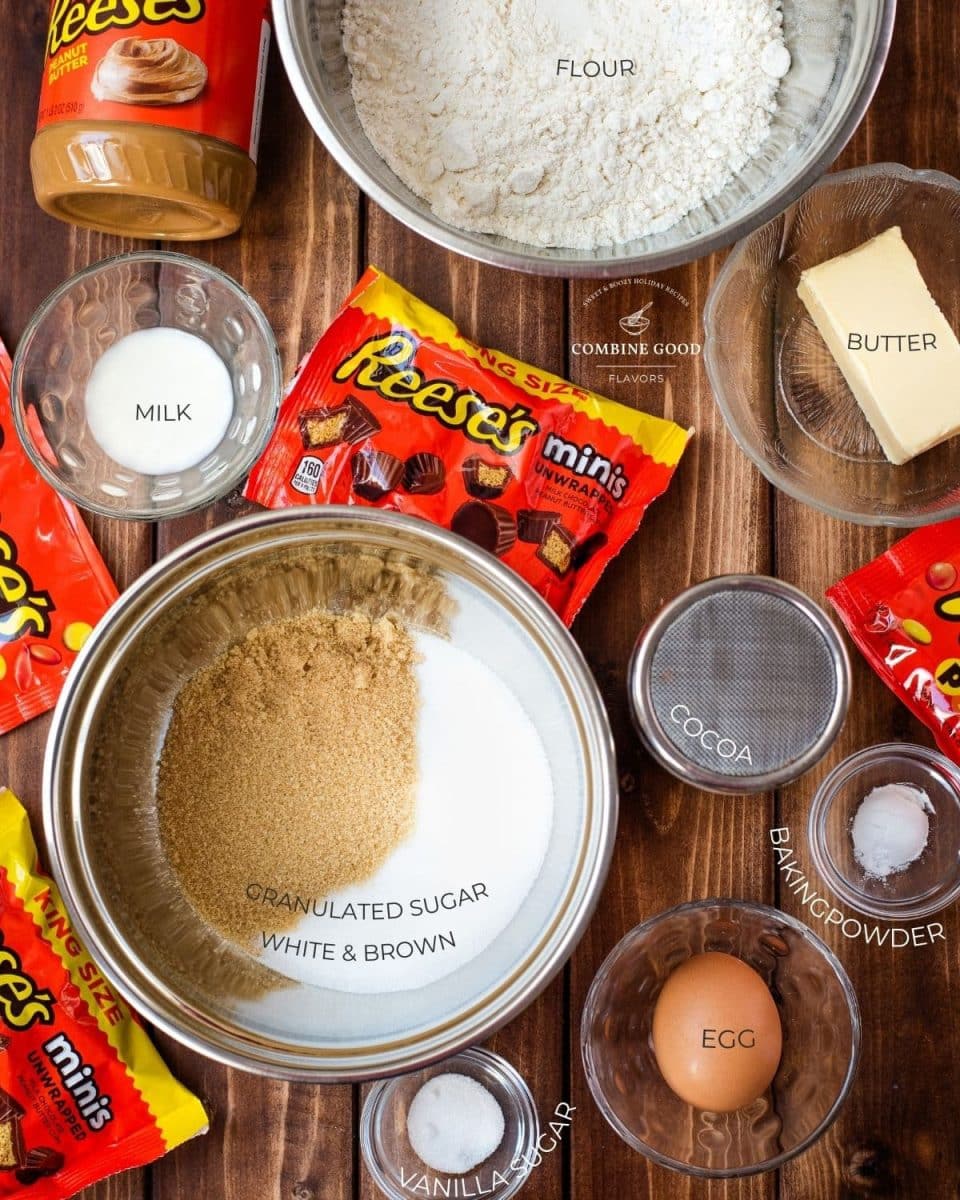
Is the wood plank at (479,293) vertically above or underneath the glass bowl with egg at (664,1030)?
above

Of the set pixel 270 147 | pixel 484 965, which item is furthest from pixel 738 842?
pixel 270 147

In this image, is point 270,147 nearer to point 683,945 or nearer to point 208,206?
point 208,206

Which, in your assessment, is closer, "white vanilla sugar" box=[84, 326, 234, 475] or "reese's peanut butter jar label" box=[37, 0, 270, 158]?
"reese's peanut butter jar label" box=[37, 0, 270, 158]

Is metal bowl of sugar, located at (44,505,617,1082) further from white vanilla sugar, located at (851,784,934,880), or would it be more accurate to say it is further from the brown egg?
white vanilla sugar, located at (851,784,934,880)

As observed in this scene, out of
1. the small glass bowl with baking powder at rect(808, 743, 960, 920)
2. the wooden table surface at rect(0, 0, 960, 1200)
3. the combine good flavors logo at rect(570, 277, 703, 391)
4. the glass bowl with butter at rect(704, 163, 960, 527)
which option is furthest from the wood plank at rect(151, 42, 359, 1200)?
the small glass bowl with baking powder at rect(808, 743, 960, 920)

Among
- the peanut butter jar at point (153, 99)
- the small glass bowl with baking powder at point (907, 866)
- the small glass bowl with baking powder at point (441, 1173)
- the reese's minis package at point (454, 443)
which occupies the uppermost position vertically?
the peanut butter jar at point (153, 99)

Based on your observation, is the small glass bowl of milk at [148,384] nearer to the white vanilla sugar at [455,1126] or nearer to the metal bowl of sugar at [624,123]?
the metal bowl of sugar at [624,123]

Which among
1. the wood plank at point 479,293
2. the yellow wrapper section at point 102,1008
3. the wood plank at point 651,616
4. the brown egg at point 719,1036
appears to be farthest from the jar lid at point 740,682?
the yellow wrapper section at point 102,1008
